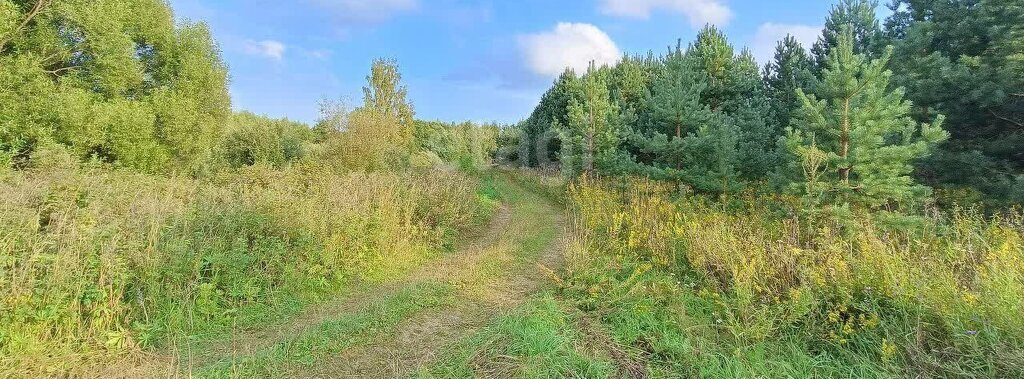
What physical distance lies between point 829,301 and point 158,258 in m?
6.40

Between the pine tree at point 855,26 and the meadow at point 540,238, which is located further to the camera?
the pine tree at point 855,26

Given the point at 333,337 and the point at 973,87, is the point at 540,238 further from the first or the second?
the point at 973,87

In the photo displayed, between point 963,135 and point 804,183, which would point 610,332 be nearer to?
point 804,183

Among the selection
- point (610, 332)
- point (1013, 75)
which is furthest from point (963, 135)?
point (610, 332)

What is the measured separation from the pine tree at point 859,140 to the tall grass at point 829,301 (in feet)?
2.30

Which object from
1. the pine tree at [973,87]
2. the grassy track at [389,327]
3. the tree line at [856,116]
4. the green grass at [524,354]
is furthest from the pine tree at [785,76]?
the green grass at [524,354]

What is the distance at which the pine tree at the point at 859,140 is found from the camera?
6.09 metres

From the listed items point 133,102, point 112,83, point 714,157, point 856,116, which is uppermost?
point 112,83

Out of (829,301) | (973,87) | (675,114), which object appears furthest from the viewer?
(675,114)

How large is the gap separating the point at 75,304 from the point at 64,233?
82 cm

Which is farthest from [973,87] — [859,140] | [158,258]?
[158,258]

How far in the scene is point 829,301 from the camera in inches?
153

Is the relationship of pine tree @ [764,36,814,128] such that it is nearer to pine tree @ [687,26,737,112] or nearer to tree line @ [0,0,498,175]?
pine tree @ [687,26,737,112]

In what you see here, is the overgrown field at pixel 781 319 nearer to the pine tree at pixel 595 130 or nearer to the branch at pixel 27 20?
the pine tree at pixel 595 130
